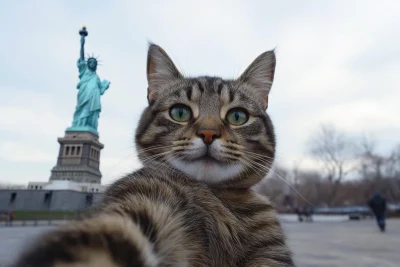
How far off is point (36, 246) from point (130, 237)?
0.23m

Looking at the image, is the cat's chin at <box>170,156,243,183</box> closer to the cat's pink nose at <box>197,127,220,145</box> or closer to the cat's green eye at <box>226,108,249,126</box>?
the cat's pink nose at <box>197,127,220,145</box>

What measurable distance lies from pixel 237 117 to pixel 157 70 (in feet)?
2.72

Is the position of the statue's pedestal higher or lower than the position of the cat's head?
Answer: higher

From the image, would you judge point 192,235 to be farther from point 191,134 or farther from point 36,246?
point 191,134

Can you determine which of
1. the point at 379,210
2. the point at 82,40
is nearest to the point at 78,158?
the point at 82,40

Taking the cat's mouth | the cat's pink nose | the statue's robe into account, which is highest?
the statue's robe

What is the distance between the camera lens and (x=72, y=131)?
38562 mm

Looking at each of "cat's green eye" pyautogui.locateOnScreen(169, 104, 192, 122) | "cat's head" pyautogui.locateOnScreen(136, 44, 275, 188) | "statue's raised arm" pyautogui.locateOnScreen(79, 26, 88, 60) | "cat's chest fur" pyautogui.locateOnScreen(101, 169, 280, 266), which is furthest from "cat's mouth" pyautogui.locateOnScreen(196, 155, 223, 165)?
"statue's raised arm" pyautogui.locateOnScreen(79, 26, 88, 60)

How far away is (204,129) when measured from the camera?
6.38 ft

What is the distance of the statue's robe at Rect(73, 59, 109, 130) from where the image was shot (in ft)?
128

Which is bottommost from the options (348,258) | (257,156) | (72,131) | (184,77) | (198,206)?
(348,258)

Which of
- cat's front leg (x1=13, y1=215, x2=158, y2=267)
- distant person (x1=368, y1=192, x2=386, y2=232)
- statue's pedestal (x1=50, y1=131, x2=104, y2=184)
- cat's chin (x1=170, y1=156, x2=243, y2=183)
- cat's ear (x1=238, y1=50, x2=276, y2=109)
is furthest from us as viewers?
statue's pedestal (x1=50, y1=131, x2=104, y2=184)

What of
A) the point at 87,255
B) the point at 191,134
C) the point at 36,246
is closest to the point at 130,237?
the point at 87,255

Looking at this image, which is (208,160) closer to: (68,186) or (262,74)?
(262,74)
